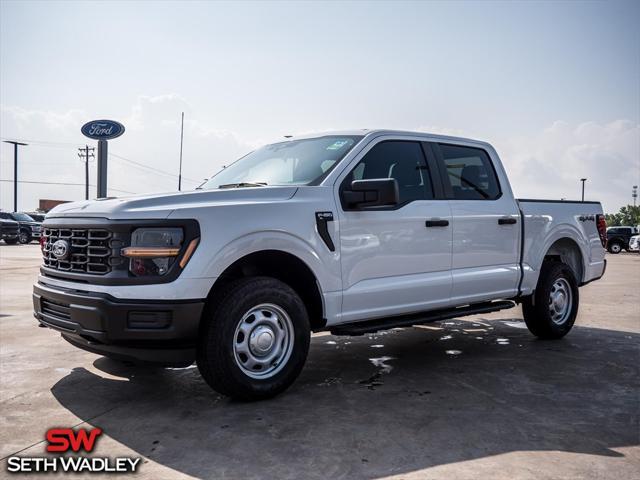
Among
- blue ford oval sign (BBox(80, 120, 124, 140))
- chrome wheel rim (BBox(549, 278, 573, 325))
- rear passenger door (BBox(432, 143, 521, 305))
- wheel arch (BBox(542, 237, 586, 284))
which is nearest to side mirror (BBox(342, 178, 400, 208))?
rear passenger door (BBox(432, 143, 521, 305))

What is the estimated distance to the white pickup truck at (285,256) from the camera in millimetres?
3768

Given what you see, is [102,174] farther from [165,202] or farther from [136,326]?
[136,326]

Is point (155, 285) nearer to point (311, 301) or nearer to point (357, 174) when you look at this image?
point (311, 301)

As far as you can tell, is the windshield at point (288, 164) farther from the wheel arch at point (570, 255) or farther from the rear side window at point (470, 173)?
the wheel arch at point (570, 255)

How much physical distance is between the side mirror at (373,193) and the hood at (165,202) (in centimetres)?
44

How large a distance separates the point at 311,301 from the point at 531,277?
109 inches

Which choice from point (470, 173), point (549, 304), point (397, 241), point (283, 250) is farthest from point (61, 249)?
point (549, 304)

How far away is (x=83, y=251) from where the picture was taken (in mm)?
4062

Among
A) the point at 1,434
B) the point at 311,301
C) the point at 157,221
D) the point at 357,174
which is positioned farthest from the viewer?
the point at 357,174

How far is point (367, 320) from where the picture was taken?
189 inches

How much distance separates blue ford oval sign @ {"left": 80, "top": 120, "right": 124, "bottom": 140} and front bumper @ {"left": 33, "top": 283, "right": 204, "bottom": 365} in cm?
1095

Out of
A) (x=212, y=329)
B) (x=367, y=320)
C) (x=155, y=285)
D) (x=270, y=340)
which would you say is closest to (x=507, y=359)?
(x=367, y=320)

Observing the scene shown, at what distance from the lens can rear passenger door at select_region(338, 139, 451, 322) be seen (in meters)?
4.60

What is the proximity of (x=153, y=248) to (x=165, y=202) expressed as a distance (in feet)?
1.22
